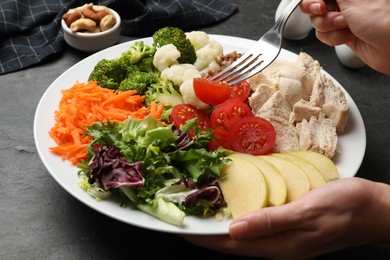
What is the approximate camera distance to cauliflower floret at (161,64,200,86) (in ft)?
9.59

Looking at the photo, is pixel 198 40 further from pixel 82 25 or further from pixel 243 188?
pixel 243 188

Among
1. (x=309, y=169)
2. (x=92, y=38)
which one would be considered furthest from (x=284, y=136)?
(x=92, y=38)

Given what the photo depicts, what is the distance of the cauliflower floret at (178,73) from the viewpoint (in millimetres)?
2924

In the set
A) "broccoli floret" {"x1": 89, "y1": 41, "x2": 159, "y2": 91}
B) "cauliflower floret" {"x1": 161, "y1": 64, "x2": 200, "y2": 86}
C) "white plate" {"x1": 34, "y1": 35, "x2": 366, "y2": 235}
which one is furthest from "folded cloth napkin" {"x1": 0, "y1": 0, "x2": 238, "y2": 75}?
"cauliflower floret" {"x1": 161, "y1": 64, "x2": 200, "y2": 86}

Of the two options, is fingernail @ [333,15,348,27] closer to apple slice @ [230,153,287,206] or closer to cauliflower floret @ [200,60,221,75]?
cauliflower floret @ [200,60,221,75]

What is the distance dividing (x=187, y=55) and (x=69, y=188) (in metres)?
1.19

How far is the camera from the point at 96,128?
2445 millimetres

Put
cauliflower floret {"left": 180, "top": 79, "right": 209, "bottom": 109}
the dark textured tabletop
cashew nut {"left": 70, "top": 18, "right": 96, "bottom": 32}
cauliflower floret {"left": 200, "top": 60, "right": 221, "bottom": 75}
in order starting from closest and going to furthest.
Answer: the dark textured tabletop → cauliflower floret {"left": 180, "top": 79, "right": 209, "bottom": 109} → cauliflower floret {"left": 200, "top": 60, "right": 221, "bottom": 75} → cashew nut {"left": 70, "top": 18, "right": 96, "bottom": 32}

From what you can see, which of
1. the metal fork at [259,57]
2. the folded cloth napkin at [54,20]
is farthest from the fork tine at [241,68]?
the folded cloth napkin at [54,20]

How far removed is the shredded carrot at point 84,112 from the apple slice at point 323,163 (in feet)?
2.54

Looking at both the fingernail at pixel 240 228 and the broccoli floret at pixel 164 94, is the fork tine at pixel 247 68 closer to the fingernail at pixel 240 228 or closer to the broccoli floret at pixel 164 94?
the broccoli floret at pixel 164 94

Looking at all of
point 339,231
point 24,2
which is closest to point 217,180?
point 339,231

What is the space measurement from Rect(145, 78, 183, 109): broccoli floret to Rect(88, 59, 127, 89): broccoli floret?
0.73 ft

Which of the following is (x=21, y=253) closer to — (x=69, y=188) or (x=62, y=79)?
(x=69, y=188)
